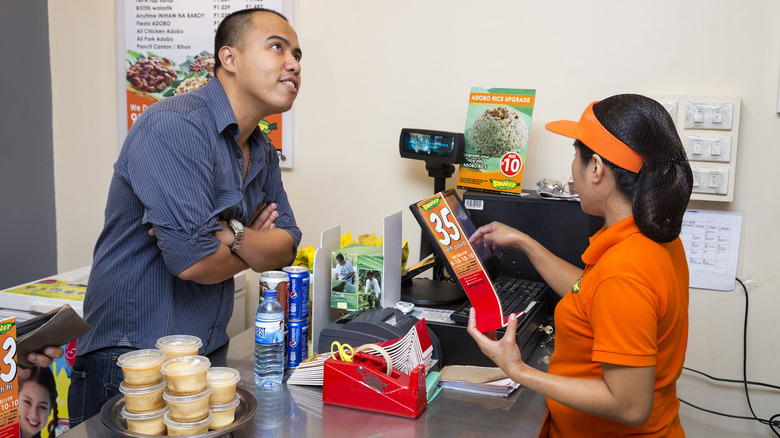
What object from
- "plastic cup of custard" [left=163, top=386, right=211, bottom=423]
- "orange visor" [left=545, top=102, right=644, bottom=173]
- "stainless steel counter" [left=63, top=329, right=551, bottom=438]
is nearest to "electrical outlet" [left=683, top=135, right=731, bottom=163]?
"orange visor" [left=545, top=102, right=644, bottom=173]

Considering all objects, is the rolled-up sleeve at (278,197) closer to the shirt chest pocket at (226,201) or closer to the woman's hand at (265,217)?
the woman's hand at (265,217)

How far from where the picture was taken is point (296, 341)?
1742 millimetres

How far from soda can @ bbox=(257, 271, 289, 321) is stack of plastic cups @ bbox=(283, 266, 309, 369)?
0.06 feet

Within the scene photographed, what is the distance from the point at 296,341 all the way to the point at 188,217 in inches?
17.2

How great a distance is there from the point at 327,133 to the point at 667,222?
1.75m

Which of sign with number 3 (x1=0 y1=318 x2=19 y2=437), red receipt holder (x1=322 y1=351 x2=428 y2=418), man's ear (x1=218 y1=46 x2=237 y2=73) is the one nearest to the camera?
sign with number 3 (x1=0 y1=318 x2=19 y2=437)

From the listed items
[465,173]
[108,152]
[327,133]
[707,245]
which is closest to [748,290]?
[707,245]

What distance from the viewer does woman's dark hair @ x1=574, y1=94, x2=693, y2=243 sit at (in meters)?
1.38

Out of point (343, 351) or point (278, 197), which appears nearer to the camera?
point (343, 351)

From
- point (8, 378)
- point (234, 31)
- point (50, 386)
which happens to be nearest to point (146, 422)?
point (8, 378)

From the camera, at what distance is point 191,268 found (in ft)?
5.34

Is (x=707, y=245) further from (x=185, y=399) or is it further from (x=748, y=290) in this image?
(x=185, y=399)

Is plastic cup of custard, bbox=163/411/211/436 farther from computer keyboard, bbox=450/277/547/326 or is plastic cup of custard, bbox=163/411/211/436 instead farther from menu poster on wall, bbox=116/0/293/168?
menu poster on wall, bbox=116/0/293/168

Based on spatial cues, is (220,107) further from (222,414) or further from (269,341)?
(222,414)
